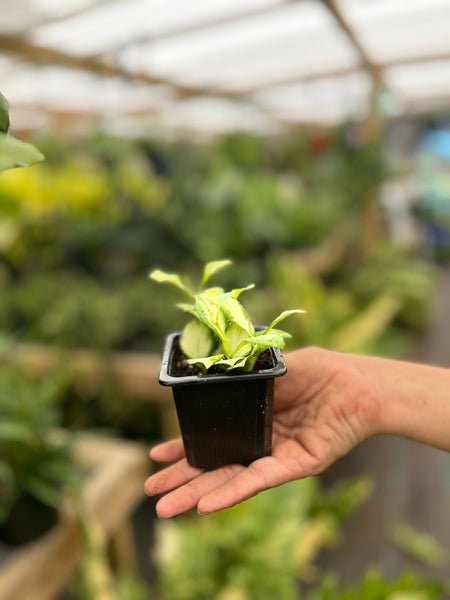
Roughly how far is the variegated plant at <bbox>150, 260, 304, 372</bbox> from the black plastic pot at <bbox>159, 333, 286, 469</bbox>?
0.03 metres

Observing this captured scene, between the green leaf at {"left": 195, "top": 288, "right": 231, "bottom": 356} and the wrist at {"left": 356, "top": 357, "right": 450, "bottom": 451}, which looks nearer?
the green leaf at {"left": 195, "top": 288, "right": 231, "bottom": 356}

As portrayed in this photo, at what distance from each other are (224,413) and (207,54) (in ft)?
9.83

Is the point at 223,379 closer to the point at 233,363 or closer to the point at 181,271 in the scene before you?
the point at 233,363

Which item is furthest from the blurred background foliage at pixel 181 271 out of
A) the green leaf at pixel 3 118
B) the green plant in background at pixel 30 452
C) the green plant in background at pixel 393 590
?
the green leaf at pixel 3 118

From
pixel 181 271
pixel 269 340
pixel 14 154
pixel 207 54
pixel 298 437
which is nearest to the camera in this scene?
pixel 14 154

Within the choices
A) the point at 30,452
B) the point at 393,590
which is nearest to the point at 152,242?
the point at 30,452

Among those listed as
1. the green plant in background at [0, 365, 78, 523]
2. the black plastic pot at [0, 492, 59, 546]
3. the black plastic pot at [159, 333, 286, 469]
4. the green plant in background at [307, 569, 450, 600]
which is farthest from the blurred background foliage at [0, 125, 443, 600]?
the black plastic pot at [159, 333, 286, 469]

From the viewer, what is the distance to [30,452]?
1.29 m

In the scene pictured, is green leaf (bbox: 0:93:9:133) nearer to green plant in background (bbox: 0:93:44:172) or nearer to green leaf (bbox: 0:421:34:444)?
green plant in background (bbox: 0:93:44:172)

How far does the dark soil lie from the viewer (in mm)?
630

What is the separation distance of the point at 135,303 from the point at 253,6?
147 centimetres

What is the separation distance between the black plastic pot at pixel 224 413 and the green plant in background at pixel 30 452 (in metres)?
0.72

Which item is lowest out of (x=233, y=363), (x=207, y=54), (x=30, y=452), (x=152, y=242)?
(x=30, y=452)

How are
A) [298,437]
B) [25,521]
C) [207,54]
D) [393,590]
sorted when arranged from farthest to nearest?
[207,54] → [25,521] → [393,590] → [298,437]
